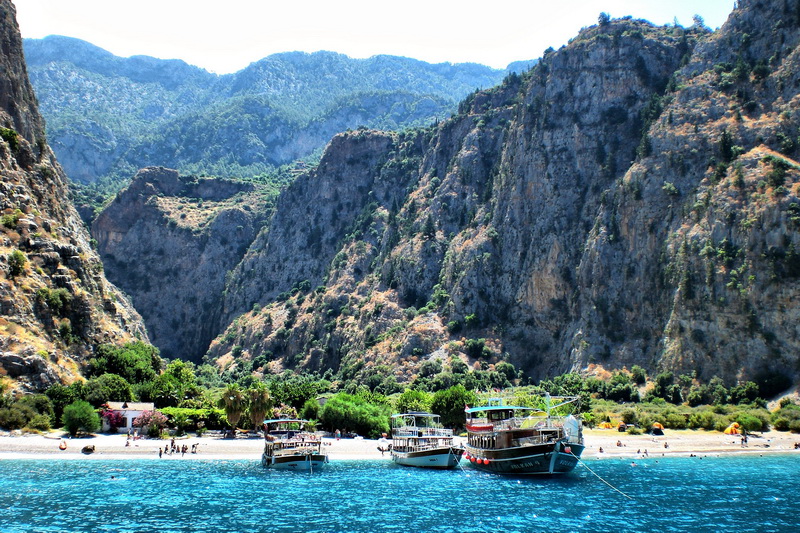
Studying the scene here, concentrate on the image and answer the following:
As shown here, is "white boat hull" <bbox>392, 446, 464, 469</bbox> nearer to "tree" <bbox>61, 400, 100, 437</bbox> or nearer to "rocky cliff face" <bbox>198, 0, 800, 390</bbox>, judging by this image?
"tree" <bbox>61, 400, 100, 437</bbox>

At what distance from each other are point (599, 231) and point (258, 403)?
7649cm

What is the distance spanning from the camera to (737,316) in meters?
105

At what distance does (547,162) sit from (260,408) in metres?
89.6

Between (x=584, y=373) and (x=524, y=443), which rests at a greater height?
(x=584, y=373)

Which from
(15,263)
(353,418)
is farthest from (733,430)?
(15,263)

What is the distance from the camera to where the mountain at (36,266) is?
8469 cm

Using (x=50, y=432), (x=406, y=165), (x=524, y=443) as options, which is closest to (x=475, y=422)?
(x=524, y=443)

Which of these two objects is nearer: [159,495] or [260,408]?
[159,495]

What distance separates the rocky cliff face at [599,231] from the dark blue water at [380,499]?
45624 millimetres

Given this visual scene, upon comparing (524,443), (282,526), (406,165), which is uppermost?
(406,165)

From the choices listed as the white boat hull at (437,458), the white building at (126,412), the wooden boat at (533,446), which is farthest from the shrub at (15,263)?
the wooden boat at (533,446)

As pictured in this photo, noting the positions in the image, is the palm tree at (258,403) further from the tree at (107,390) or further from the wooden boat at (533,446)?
the wooden boat at (533,446)

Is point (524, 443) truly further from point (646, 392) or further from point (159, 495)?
point (646, 392)

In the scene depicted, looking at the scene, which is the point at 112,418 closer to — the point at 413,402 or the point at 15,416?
the point at 15,416
